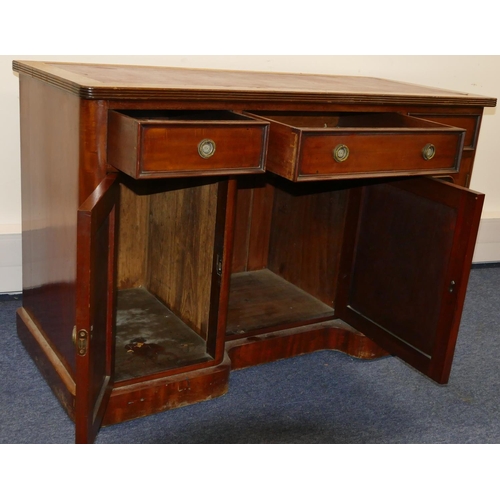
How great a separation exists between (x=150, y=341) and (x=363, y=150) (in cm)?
73

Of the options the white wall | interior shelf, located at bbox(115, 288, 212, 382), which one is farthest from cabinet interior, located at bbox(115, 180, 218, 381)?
the white wall

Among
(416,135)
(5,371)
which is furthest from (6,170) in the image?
(416,135)

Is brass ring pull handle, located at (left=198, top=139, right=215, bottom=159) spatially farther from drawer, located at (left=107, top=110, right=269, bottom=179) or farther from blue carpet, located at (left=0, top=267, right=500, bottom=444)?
blue carpet, located at (left=0, top=267, right=500, bottom=444)

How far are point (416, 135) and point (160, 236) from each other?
2.63ft

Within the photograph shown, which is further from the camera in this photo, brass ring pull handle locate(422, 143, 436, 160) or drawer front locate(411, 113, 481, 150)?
drawer front locate(411, 113, 481, 150)

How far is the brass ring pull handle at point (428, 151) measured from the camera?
151 centimetres

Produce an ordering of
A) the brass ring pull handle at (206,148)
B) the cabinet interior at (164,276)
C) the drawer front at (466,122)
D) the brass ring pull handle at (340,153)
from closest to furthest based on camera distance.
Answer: the brass ring pull handle at (206,148) < the brass ring pull handle at (340,153) < the cabinet interior at (164,276) < the drawer front at (466,122)

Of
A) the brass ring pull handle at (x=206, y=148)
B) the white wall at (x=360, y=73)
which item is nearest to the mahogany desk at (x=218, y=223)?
the brass ring pull handle at (x=206, y=148)

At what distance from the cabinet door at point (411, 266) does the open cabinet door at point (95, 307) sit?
2.39 feet

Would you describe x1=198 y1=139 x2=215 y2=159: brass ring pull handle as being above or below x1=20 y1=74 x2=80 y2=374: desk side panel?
above

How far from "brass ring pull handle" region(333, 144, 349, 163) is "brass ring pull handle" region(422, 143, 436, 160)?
0.72 feet

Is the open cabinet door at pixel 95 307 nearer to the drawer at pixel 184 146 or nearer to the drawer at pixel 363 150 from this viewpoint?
the drawer at pixel 184 146

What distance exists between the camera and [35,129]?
158 centimetres

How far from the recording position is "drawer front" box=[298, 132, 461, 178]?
53.3 inches
